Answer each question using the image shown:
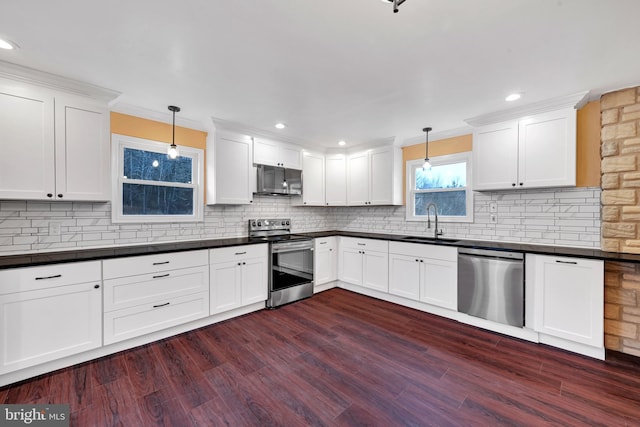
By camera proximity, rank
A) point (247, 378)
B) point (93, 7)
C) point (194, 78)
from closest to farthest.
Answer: point (93, 7)
point (247, 378)
point (194, 78)

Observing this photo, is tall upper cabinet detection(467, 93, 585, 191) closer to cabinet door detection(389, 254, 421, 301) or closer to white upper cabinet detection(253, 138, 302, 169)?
cabinet door detection(389, 254, 421, 301)

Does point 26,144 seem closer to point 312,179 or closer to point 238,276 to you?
point 238,276

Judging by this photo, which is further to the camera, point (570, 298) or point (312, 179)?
point (312, 179)

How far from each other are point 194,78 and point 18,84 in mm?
1402

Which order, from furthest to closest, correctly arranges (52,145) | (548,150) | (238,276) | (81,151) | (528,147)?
(238,276) → (528,147) → (548,150) → (81,151) → (52,145)

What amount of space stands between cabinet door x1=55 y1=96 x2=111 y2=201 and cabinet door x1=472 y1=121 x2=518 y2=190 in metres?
4.09

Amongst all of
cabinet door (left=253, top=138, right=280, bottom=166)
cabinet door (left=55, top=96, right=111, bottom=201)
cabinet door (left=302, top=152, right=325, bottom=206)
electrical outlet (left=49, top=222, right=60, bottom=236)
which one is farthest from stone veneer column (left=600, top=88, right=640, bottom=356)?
electrical outlet (left=49, top=222, right=60, bottom=236)

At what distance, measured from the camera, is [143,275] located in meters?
2.66

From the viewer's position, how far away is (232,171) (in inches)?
144

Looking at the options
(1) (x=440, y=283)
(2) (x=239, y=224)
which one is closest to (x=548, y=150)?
(1) (x=440, y=283)

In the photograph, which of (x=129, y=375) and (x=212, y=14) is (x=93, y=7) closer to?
(x=212, y=14)

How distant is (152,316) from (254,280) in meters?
1.17

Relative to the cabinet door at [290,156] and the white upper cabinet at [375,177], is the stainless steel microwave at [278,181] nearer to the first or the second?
the cabinet door at [290,156]

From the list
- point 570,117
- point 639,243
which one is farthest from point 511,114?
Answer: point 639,243
